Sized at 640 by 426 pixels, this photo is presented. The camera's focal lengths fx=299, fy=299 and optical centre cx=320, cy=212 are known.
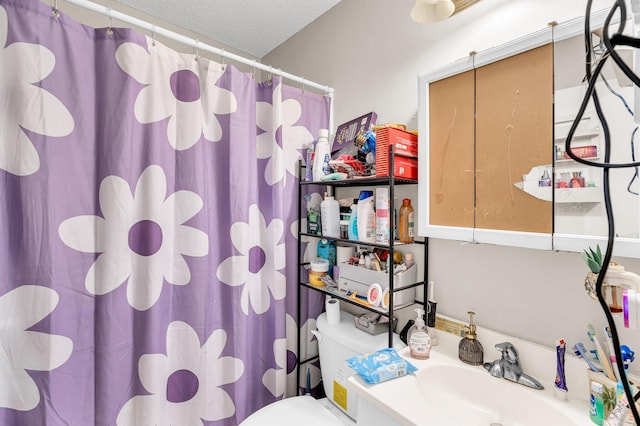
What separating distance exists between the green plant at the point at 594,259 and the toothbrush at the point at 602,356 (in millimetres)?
273

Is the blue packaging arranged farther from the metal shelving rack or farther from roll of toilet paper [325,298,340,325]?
roll of toilet paper [325,298,340,325]

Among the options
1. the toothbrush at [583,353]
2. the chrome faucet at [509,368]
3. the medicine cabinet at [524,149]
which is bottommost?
the chrome faucet at [509,368]

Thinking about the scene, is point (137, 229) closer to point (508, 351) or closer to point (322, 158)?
point (322, 158)

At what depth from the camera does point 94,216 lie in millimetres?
1118

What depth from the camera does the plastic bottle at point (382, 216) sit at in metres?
1.22

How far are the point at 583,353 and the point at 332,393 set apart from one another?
3.29 feet

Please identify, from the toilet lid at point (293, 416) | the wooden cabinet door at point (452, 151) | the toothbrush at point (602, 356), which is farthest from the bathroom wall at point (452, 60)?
the toilet lid at point (293, 416)

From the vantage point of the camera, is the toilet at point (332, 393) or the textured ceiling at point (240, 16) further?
the textured ceiling at point (240, 16)

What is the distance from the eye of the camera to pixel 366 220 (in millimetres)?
1292

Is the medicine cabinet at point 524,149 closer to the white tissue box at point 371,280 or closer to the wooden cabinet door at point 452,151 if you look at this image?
the wooden cabinet door at point 452,151

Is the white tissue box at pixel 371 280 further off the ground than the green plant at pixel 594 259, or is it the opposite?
A: the green plant at pixel 594 259

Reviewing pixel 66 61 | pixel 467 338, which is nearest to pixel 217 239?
pixel 66 61

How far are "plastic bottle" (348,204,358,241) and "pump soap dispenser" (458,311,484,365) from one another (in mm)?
533

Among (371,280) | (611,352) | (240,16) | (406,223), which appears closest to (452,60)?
(406,223)
